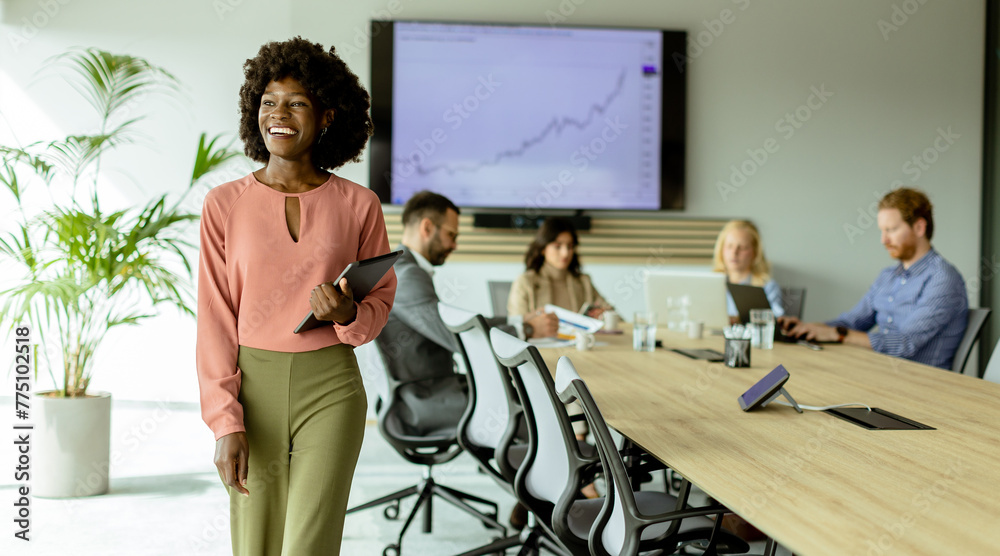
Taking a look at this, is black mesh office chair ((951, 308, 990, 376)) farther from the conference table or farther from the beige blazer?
the beige blazer

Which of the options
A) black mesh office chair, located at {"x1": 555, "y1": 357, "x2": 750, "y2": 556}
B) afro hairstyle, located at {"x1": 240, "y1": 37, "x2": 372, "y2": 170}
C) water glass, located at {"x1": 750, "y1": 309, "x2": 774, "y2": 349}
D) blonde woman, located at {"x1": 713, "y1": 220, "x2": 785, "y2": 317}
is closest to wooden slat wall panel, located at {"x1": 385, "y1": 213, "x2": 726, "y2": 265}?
blonde woman, located at {"x1": 713, "y1": 220, "x2": 785, "y2": 317}

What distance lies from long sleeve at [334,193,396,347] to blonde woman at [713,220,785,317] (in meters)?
3.10

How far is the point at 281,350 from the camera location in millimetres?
1364

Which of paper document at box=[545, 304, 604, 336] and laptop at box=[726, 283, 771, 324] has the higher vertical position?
laptop at box=[726, 283, 771, 324]

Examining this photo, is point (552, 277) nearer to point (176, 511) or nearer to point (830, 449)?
point (176, 511)

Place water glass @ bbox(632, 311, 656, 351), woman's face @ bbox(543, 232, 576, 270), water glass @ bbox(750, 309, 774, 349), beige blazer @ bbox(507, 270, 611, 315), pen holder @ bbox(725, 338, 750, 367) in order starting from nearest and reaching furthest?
pen holder @ bbox(725, 338, 750, 367) → water glass @ bbox(632, 311, 656, 351) → water glass @ bbox(750, 309, 774, 349) → beige blazer @ bbox(507, 270, 611, 315) → woman's face @ bbox(543, 232, 576, 270)

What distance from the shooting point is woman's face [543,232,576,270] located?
411 centimetres

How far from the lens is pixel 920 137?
5.21 metres

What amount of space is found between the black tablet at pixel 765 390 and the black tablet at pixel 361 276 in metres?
1.05

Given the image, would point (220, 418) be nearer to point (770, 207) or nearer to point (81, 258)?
point (81, 258)

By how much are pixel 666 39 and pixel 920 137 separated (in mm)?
1972

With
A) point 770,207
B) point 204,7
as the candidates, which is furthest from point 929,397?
point 204,7

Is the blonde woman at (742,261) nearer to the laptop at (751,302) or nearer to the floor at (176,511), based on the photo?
the laptop at (751,302)

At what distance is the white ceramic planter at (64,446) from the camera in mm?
3227
